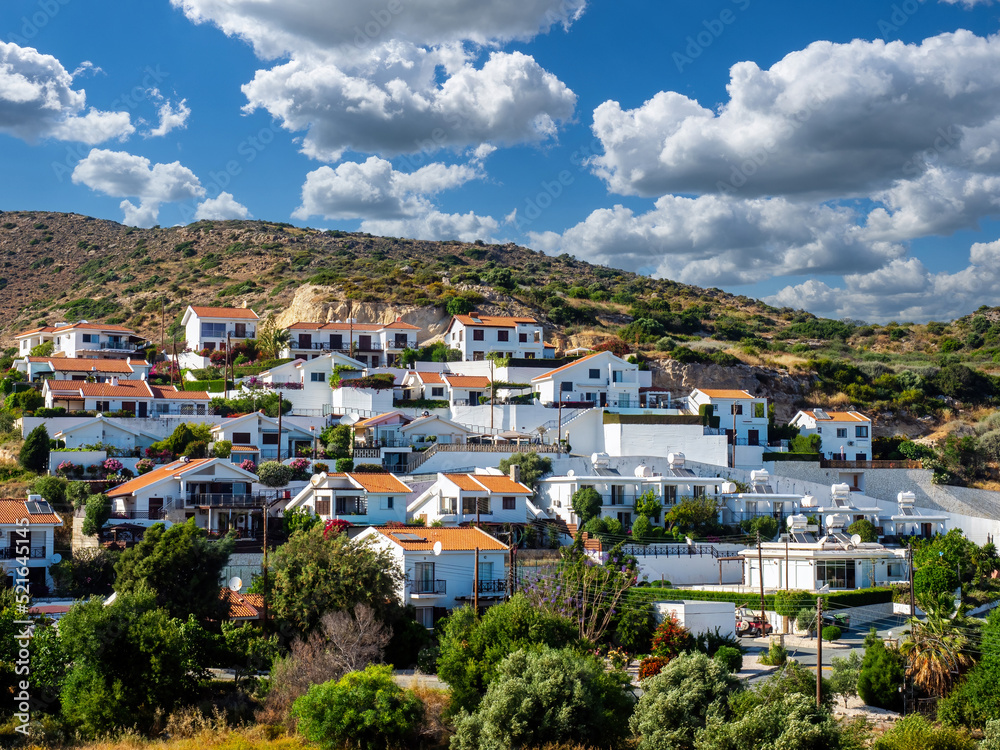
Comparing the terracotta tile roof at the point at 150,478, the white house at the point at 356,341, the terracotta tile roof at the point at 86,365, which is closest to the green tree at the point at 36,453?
the terracotta tile roof at the point at 150,478

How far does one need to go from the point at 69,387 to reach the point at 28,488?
13.8m

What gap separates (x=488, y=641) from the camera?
105 feet

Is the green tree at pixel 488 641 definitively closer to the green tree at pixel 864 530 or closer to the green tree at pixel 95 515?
the green tree at pixel 95 515

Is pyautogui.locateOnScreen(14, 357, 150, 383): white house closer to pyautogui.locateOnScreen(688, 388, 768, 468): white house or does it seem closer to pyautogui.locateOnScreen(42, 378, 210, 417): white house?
pyautogui.locateOnScreen(42, 378, 210, 417): white house

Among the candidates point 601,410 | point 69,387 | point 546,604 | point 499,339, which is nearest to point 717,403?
point 601,410

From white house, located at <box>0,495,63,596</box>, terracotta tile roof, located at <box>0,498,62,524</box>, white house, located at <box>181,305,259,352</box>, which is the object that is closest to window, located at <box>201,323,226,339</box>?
white house, located at <box>181,305,259,352</box>

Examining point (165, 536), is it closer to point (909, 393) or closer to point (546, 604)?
point (546, 604)

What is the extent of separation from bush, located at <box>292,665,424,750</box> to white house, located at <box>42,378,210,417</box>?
35.9 meters

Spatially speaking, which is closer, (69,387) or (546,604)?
(546,604)

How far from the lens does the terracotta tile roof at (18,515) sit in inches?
1655

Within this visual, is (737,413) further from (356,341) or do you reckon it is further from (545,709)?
(545,709)

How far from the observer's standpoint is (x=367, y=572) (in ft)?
119

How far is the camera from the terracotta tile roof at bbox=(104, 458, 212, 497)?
157ft

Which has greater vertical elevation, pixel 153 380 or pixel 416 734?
pixel 153 380
